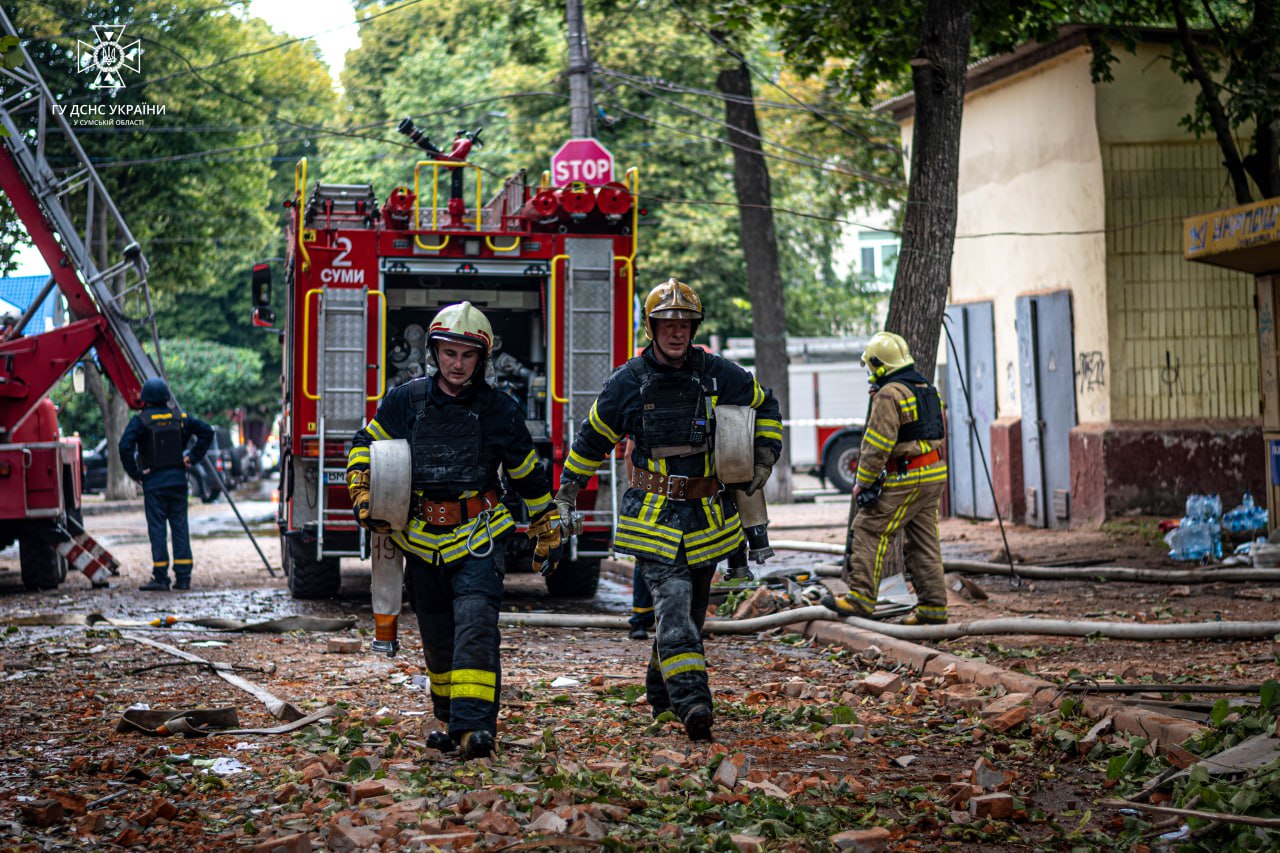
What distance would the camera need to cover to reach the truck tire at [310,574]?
12406 mm

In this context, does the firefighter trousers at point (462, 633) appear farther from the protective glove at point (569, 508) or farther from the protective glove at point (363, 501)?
the protective glove at point (569, 508)

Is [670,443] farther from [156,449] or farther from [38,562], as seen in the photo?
[38,562]

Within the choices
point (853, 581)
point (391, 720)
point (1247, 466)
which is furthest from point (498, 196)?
point (1247, 466)

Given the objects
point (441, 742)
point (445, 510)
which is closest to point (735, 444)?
point (445, 510)

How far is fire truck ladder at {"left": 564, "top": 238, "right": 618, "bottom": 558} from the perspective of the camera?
38.6ft

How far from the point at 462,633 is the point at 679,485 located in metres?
1.22

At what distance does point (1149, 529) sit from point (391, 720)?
10.4m

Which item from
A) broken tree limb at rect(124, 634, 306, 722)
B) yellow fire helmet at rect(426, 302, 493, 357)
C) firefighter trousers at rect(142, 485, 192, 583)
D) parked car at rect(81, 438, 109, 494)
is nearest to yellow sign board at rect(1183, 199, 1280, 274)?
yellow fire helmet at rect(426, 302, 493, 357)

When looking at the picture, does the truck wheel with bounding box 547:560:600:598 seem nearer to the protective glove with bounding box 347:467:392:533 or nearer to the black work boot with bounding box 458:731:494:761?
the protective glove with bounding box 347:467:392:533

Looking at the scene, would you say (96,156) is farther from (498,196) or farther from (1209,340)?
(1209,340)

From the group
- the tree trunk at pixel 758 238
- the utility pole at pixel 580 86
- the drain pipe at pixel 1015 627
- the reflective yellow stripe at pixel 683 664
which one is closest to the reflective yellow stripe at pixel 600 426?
the reflective yellow stripe at pixel 683 664

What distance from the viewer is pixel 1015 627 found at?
8695mm

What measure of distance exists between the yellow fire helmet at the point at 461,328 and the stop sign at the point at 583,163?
8.53 m

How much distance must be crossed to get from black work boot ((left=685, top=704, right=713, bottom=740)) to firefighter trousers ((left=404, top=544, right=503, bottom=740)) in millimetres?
820
